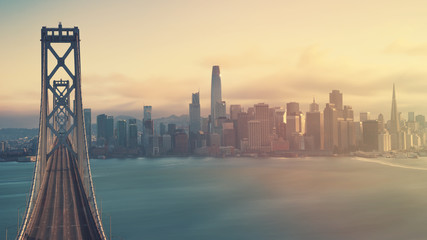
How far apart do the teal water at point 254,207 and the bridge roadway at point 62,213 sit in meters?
7.18

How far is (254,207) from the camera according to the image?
76.5 meters

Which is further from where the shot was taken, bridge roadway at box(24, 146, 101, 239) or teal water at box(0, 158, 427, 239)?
teal water at box(0, 158, 427, 239)

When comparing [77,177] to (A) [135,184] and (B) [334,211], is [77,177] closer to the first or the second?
(B) [334,211]

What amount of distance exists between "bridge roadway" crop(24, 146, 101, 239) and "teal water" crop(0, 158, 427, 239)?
7.18 meters

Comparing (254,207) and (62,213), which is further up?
(62,213)

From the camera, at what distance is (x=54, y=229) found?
3164 centimetres

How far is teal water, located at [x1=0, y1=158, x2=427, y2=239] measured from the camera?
5584 centimetres

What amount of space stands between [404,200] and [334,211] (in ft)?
69.2

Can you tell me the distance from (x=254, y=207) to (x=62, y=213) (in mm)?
44475

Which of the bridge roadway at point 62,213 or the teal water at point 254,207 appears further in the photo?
the teal water at point 254,207

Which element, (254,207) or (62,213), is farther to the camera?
(254,207)

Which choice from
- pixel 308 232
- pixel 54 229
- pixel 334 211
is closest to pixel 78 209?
pixel 54 229

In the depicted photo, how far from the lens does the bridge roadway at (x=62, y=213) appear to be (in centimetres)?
3070

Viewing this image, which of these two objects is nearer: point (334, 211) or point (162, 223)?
point (162, 223)
